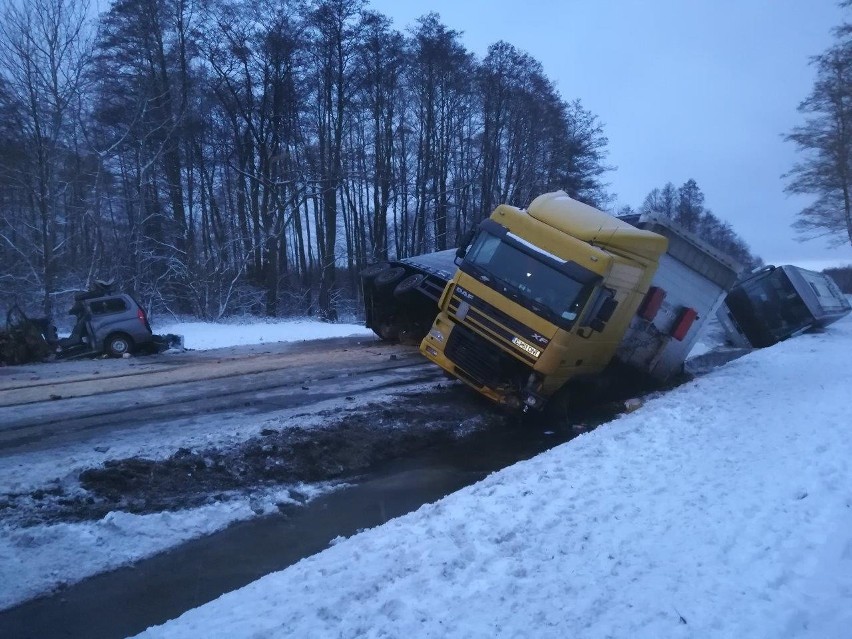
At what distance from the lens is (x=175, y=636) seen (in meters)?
4.20

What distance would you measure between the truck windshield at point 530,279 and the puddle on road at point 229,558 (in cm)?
266

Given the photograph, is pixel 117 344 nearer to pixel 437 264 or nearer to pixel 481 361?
pixel 437 264

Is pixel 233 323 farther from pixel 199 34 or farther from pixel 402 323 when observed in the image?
pixel 199 34

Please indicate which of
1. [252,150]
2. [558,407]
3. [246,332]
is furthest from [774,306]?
[252,150]

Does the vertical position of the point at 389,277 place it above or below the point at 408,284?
below

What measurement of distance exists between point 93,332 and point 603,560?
1643cm

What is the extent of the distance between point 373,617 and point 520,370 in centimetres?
762

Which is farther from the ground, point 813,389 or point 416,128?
point 416,128

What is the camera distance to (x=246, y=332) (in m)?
24.4

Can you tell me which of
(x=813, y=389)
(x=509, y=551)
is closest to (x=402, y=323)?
(x=813, y=389)

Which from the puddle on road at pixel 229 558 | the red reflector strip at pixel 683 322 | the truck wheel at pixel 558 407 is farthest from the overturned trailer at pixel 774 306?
the puddle on road at pixel 229 558

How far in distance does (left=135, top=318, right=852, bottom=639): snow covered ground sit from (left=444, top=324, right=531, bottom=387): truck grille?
3456mm

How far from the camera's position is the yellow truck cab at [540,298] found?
36.0ft

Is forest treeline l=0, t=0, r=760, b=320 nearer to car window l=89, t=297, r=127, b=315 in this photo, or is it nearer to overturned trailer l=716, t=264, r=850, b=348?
car window l=89, t=297, r=127, b=315
